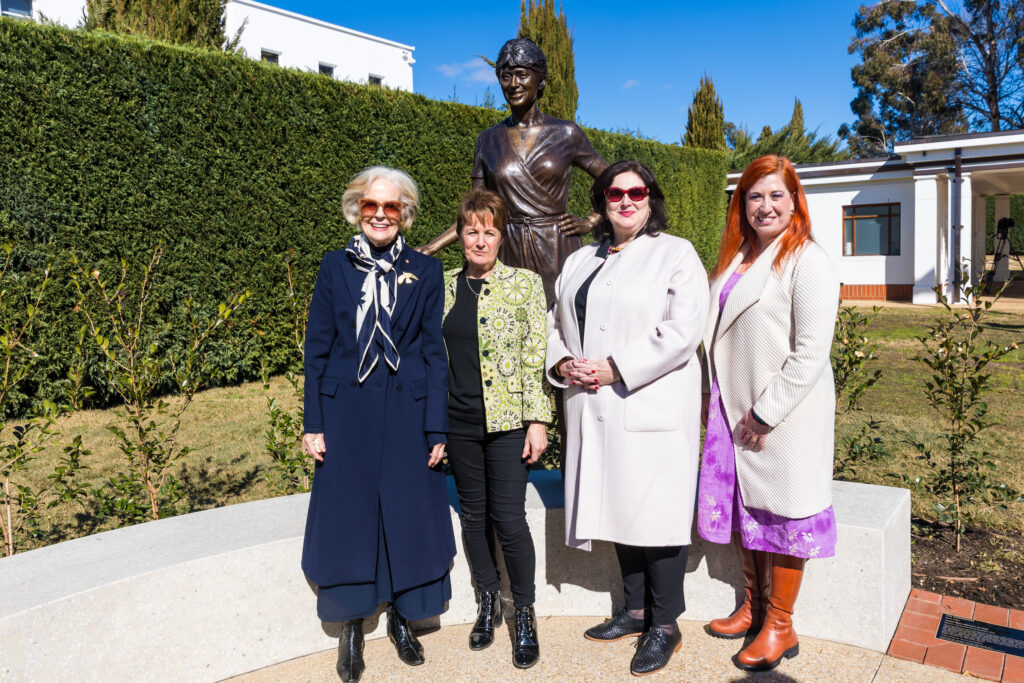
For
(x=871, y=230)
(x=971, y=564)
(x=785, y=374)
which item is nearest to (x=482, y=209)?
(x=785, y=374)

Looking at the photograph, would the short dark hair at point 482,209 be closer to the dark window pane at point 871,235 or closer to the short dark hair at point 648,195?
the short dark hair at point 648,195

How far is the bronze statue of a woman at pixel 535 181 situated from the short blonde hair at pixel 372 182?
0.59 metres

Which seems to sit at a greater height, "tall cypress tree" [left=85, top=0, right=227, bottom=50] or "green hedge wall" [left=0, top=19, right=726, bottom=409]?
"tall cypress tree" [left=85, top=0, right=227, bottom=50]

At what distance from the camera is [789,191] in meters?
2.60

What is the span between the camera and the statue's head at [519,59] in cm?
327

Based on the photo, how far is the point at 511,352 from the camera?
2750 millimetres

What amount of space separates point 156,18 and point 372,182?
835 cm

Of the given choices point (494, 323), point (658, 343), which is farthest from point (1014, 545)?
point (494, 323)

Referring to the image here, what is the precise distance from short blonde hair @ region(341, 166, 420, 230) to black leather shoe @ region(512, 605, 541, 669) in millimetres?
1599

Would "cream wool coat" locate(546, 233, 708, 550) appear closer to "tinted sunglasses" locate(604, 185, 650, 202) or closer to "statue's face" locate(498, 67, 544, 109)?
"tinted sunglasses" locate(604, 185, 650, 202)

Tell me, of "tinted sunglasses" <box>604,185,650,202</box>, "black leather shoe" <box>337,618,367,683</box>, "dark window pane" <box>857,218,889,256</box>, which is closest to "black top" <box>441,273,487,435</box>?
"tinted sunglasses" <box>604,185,650,202</box>

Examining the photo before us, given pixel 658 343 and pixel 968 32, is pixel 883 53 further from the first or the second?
pixel 658 343

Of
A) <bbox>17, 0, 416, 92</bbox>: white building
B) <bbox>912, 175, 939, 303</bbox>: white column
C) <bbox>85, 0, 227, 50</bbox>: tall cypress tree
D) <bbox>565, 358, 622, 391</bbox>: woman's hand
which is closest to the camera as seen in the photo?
<bbox>565, 358, 622, 391</bbox>: woman's hand

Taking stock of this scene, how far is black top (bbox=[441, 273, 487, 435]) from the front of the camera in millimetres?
2758
